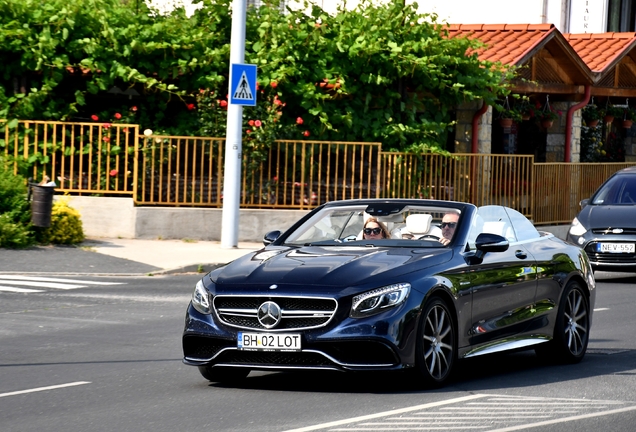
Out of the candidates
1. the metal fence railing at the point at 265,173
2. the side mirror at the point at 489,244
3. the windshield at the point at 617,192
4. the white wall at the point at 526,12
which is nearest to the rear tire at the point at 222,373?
the side mirror at the point at 489,244

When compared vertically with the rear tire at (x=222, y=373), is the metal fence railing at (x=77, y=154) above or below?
above

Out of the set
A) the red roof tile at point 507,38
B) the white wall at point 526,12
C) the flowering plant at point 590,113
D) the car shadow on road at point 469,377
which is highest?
the white wall at point 526,12

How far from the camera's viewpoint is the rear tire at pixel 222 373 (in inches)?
367

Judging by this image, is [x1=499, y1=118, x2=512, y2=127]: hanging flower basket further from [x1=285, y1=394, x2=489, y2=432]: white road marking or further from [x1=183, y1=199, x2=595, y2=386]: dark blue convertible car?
[x1=285, y1=394, x2=489, y2=432]: white road marking

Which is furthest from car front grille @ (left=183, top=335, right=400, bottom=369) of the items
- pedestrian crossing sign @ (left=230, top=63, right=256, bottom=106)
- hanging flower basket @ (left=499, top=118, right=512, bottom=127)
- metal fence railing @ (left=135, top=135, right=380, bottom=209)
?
hanging flower basket @ (left=499, top=118, right=512, bottom=127)

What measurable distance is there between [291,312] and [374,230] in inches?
70.1

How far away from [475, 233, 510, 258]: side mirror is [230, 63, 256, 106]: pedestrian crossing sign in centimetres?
1151

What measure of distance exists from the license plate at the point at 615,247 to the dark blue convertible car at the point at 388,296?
318 inches

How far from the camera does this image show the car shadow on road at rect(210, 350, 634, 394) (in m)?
9.20

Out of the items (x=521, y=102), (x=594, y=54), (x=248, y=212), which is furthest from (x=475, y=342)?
(x=594, y=54)

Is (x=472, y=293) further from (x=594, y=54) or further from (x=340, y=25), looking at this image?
(x=594, y=54)

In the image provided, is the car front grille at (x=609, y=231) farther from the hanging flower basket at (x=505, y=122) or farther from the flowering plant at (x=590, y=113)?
the flowering plant at (x=590, y=113)

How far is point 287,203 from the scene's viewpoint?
23328 mm

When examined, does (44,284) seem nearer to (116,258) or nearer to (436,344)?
(116,258)
